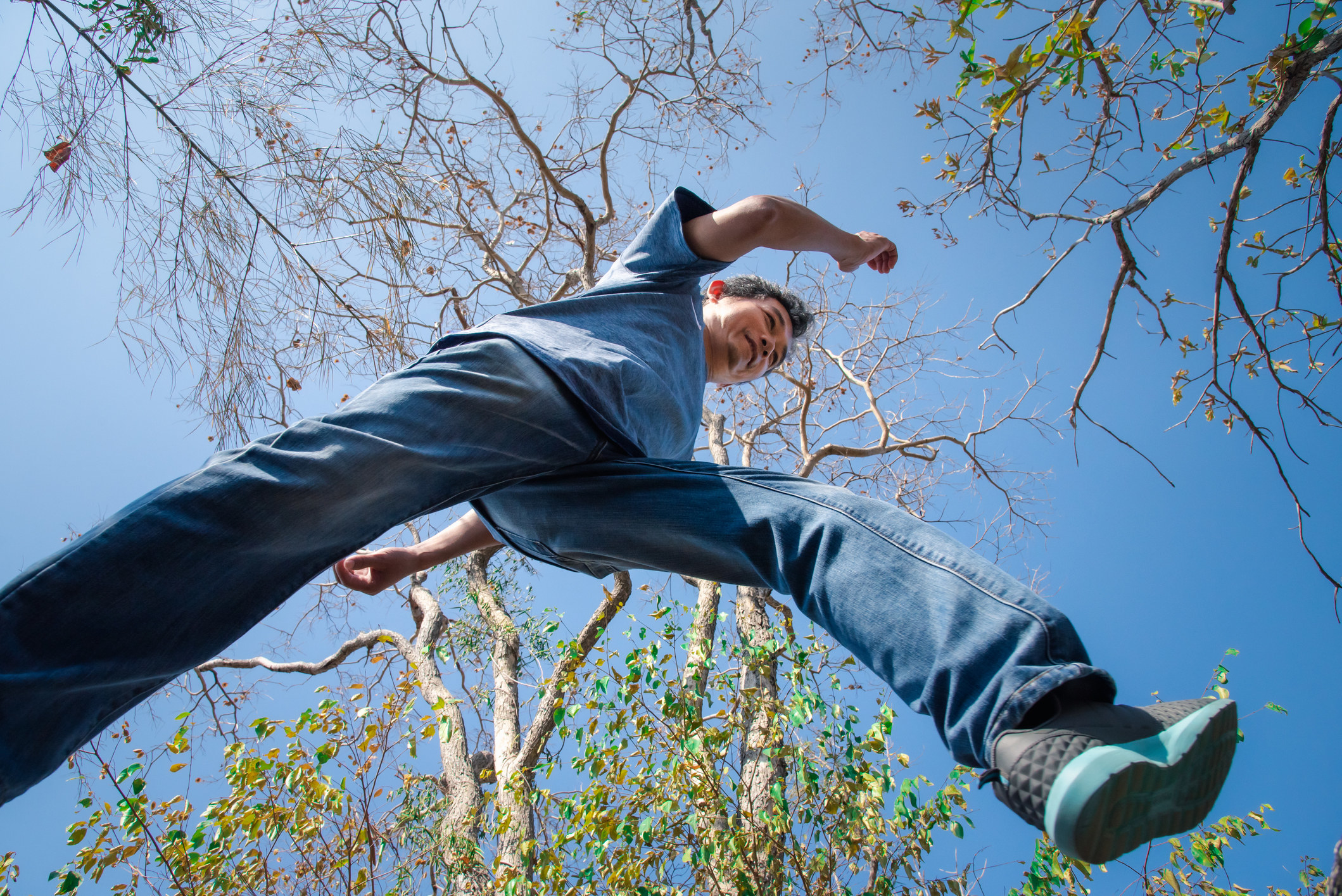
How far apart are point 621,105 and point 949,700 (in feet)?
17.0

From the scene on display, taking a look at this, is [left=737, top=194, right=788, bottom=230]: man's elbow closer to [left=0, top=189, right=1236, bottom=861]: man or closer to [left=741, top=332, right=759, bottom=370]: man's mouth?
[left=0, top=189, right=1236, bottom=861]: man

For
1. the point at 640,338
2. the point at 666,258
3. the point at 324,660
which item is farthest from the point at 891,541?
the point at 324,660

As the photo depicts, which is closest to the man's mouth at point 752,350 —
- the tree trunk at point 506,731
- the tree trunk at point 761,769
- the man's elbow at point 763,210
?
the man's elbow at point 763,210

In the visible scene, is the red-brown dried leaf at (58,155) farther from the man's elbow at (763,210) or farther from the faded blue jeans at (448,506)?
the man's elbow at (763,210)

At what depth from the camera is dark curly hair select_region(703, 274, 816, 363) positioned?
1.93 meters

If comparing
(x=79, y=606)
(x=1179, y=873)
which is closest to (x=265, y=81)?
(x=79, y=606)

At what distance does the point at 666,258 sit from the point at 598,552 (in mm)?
695

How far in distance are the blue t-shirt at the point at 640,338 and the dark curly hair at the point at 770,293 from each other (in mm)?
266

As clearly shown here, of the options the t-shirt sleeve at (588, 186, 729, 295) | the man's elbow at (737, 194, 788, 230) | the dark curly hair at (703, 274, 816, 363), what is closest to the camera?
the man's elbow at (737, 194, 788, 230)

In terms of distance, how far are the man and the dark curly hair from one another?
0.45 metres

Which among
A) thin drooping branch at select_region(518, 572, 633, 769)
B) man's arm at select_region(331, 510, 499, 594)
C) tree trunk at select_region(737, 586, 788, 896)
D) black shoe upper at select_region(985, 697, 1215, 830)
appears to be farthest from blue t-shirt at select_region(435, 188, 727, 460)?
tree trunk at select_region(737, 586, 788, 896)

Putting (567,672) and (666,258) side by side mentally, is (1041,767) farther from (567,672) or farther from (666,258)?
(567,672)

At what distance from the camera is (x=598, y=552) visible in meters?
1.26

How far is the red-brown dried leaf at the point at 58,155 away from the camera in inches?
77.7
